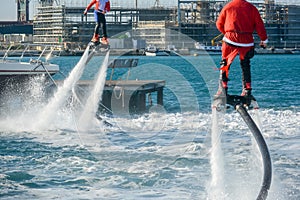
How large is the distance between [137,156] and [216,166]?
4.73m

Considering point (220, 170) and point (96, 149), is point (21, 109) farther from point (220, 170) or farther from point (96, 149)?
point (220, 170)

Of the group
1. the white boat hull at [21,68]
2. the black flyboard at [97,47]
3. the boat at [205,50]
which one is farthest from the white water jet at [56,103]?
the boat at [205,50]

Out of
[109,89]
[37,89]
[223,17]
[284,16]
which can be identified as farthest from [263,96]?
[284,16]

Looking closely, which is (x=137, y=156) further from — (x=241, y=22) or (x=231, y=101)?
(x=241, y=22)

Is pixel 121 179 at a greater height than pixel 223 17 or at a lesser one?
lesser

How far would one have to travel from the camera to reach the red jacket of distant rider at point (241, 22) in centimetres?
1121

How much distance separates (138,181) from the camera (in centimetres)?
1495

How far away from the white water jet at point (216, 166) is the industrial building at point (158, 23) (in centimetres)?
14351

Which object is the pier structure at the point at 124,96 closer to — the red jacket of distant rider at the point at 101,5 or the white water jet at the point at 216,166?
the red jacket of distant rider at the point at 101,5

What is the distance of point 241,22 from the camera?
11.3 meters

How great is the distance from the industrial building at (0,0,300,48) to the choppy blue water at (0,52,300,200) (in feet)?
435

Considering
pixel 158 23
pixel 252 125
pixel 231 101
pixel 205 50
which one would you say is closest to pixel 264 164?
pixel 252 125

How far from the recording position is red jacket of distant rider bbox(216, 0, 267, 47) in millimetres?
11211

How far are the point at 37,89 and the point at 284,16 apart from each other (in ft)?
526
